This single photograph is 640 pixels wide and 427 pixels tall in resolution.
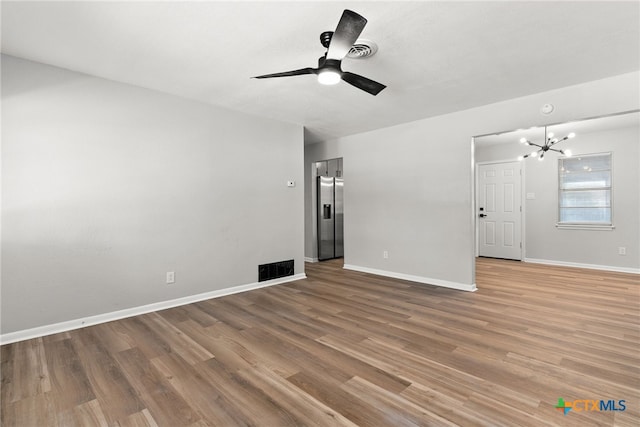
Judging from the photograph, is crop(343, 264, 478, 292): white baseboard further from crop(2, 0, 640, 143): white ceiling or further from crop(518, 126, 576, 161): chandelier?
crop(518, 126, 576, 161): chandelier

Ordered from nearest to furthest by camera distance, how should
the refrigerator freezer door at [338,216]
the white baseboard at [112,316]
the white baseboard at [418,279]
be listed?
the white baseboard at [112,316]
the white baseboard at [418,279]
the refrigerator freezer door at [338,216]

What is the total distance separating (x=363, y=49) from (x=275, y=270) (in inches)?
122

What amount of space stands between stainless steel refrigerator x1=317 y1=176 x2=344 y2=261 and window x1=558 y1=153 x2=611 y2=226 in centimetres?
435

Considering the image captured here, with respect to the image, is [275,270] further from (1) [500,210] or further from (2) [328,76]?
(1) [500,210]

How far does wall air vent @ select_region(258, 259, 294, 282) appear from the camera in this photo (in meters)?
4.25

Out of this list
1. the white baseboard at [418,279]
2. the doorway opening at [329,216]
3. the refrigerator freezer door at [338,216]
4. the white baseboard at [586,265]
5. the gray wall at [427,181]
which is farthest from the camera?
the refrigerator freezer door at [338,216]

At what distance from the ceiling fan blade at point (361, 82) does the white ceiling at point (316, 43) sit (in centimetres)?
31

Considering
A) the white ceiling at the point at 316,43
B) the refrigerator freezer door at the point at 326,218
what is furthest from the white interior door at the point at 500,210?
the white ceiling at the point at 316,43

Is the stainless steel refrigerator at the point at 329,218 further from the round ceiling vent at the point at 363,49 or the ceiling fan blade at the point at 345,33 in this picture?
the ceiling fan blade at the point at 345,33

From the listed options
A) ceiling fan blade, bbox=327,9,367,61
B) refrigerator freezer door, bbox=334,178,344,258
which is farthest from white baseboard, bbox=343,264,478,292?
ceiling fan blade, bbox=327,9,367,61

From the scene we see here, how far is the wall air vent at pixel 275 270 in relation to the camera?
13.9ft

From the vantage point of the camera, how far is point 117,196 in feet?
10.1

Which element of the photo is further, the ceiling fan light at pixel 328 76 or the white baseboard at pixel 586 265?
the white baseboard at pixel 586 265

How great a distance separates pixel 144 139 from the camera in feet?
10.6
